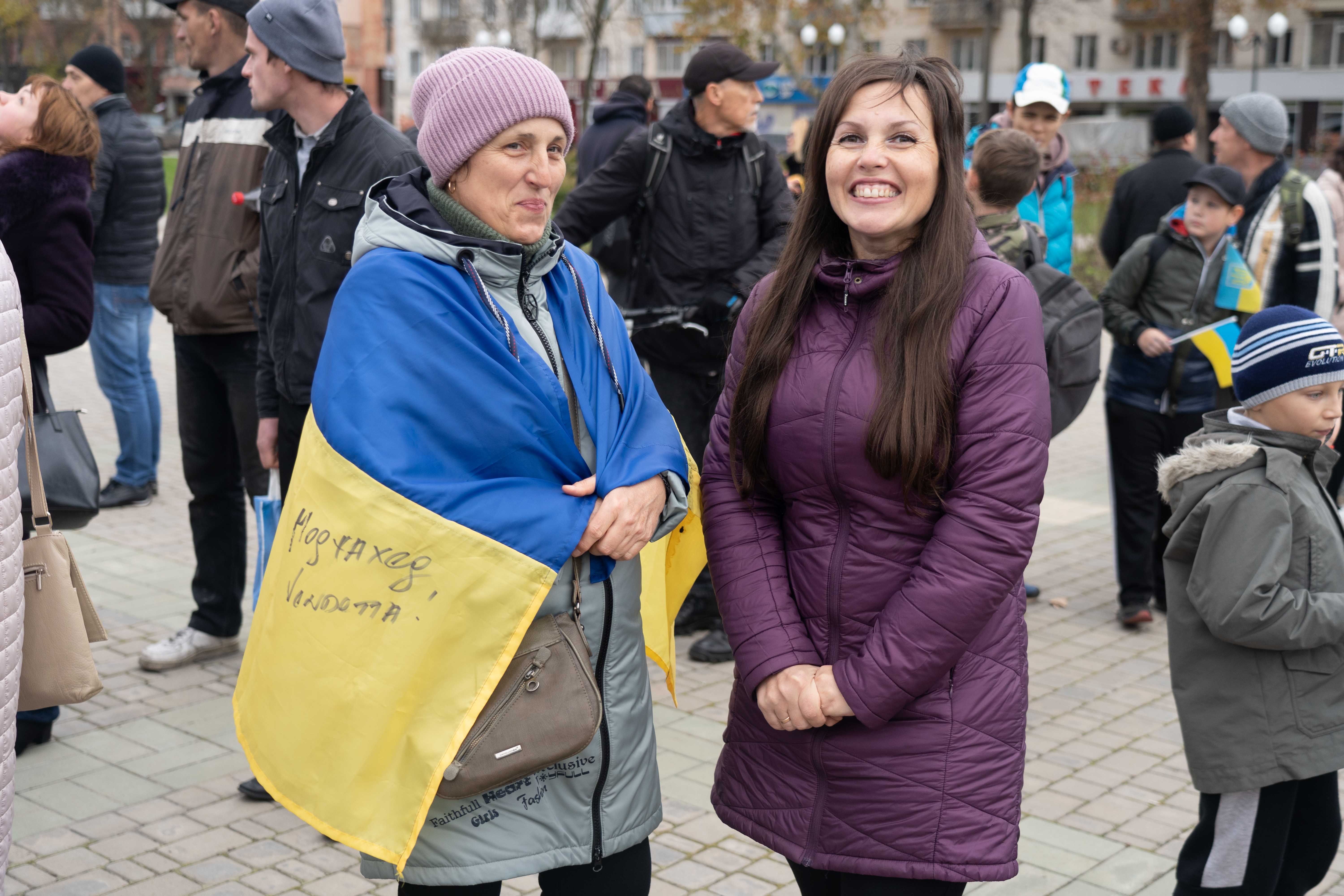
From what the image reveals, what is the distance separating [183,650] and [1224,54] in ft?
204

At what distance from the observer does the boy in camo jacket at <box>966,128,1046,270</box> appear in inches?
204

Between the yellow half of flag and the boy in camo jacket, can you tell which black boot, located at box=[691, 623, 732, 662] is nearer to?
the boy in camo jacket

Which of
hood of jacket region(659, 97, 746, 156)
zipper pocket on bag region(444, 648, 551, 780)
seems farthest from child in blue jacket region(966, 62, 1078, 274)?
zipper pocket on bag region(444, 648, 551, 780)

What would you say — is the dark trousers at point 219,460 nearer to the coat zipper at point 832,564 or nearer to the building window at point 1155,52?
the coat zipper at point 832,564

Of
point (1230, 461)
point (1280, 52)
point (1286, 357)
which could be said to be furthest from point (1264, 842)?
point (1280, 52)

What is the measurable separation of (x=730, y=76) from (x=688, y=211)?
554 mm

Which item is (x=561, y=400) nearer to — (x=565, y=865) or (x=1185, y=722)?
(x=565, y=865)

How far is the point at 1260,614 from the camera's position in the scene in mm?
2975

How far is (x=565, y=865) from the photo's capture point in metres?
2.48

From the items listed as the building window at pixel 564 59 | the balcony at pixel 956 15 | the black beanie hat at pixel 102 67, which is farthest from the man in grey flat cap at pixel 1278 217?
the building window at pixel 564 59

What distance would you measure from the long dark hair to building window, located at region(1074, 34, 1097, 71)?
63151mm

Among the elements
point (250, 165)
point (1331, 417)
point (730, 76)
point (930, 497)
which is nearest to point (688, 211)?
point (730, 76)

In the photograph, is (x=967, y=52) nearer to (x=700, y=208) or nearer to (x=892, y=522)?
(x=700, y=208)

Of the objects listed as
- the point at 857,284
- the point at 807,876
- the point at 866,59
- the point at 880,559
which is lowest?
the point at 807,876
